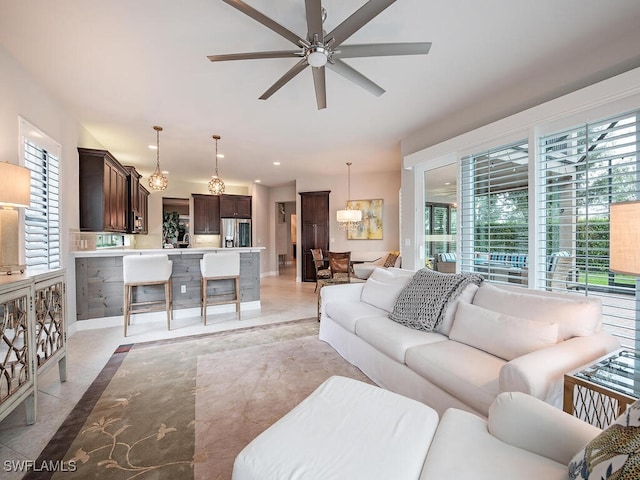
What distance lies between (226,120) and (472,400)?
3.96 meters

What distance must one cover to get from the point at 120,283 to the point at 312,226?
4628 millimetres

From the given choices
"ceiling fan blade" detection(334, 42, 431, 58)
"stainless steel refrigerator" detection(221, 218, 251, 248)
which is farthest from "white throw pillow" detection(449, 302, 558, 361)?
"stainless steel refrigerator" detection(221, 218, 251, 248)

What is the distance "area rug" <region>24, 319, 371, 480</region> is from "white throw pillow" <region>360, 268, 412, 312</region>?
26.9 inches

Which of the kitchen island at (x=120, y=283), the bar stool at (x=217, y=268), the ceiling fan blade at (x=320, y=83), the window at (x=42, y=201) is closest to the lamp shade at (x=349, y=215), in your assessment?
the kitchen island at (x=120, y=283)

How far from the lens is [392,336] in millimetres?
2146

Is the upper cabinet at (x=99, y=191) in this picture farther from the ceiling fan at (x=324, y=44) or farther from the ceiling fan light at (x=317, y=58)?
the ceiling fan light at (x=317, y=58)

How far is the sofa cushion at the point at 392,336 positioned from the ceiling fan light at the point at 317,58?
6.75 ft

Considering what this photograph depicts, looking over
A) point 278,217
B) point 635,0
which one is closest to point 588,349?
point 635,0

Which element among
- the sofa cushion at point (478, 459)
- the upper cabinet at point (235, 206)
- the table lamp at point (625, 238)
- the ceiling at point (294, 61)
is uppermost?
the ceiling at point (294, 61)

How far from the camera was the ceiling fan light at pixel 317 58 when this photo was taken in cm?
191

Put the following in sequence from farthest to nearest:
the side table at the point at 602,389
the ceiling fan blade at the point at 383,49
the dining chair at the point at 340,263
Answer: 1. the dining chair at the point at 340,263
2. the ceiling fan blade at the point at 383,49
3. the side table at the point at 602,389

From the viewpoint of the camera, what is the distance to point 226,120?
3797 millimetres

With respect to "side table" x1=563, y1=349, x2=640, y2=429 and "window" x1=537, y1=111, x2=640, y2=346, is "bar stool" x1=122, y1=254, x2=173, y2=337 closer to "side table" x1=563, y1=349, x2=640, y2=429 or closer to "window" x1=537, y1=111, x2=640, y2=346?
"side table" x1=563, y1=349, x2=640, y2=429

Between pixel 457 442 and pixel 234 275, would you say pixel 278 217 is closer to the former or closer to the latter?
pixel 234 275
